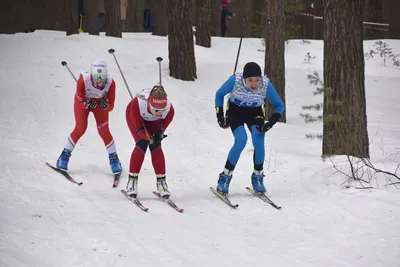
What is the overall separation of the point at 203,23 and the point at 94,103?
11.5 metres

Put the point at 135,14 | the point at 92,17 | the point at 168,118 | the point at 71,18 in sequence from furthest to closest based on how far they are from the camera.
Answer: the point at 135,14 → the point at 92,17 → the point at 71,18 → the point at 168,118

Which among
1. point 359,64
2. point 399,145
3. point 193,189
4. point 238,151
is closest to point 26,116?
point 193,189

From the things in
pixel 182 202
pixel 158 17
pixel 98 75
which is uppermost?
pixel 158 17

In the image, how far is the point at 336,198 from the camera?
668 centimetres

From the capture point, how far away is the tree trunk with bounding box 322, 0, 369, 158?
7773 millimetres

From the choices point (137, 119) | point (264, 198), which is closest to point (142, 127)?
point (137, 119)

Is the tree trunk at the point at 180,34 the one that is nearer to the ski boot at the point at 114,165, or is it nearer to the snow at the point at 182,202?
the snow at the point at 182,202

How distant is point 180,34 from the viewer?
46.2 feet

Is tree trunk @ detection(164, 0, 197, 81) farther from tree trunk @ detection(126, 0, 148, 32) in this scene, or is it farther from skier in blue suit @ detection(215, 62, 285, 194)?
tree trunk @ detection(126, 0, 148, 32)

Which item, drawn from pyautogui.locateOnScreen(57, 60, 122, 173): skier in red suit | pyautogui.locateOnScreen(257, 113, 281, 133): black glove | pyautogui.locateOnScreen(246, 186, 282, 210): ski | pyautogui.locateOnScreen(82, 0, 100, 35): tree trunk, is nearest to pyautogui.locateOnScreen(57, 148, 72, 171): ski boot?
pyautogui.locateOnScreen(57, 60, 122, 173): skier in red suit

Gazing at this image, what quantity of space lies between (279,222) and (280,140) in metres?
4.69

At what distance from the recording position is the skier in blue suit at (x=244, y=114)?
6922 mm

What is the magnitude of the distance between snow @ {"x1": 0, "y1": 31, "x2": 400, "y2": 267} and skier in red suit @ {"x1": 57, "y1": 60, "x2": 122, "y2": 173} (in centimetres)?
28

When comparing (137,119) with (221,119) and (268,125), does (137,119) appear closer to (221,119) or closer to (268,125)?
(221,119)
